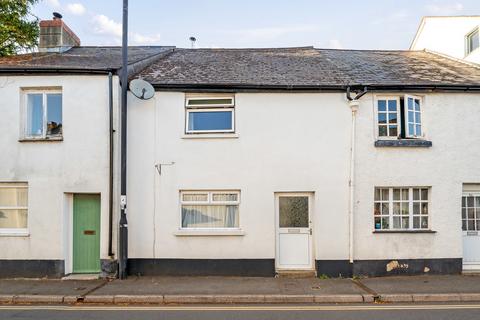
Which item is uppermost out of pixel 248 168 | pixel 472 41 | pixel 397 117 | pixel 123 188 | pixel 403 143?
pixel 472 41

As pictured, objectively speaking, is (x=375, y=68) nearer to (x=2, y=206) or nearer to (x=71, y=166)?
(x=71, y=166)

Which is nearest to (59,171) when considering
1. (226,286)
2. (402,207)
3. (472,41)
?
(226,286)

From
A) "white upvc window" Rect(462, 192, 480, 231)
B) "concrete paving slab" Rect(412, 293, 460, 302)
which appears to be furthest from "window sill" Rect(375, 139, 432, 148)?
"concrete paving slab" Rect(412, 293, 460, 302)

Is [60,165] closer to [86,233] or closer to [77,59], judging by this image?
[86,233]

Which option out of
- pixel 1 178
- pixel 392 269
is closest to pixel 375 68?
pixel 392 269

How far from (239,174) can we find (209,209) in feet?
4.29

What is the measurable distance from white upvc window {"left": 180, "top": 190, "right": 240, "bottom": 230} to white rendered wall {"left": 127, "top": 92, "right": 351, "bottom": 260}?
0.26 metres

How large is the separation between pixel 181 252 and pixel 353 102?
20.2ft

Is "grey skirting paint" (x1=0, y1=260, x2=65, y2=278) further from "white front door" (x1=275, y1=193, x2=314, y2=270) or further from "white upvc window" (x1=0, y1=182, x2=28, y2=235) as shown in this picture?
"white front door" (x1=275, y1=193, x2=314, y2=270)

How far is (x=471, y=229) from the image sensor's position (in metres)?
11.7

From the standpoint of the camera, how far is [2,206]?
36.4 ft

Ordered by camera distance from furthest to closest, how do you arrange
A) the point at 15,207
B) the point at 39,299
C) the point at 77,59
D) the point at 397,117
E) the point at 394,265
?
the point at 77,59 < the point at 397,117 < the point at 15,207 < the point at 394,265 < the point at 39,299

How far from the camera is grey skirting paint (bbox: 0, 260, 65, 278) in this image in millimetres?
10695
